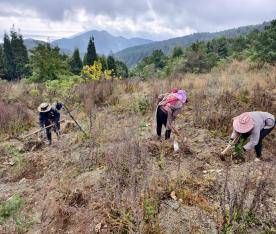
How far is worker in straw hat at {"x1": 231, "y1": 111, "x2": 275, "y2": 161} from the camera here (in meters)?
4.50

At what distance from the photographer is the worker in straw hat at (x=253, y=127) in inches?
177

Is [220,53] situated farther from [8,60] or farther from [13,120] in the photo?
[13,120]

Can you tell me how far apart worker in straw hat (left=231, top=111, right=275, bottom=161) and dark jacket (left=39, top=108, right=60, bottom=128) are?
12.8ft

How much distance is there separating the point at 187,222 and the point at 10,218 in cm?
215

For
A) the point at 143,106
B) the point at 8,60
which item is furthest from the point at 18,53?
the point at 143,106

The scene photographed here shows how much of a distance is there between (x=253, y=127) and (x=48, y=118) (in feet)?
14.2

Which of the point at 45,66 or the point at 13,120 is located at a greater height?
the point at 45,66

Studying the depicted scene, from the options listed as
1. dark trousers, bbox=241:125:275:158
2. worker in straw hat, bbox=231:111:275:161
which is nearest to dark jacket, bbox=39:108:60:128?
worker in straw hat, bbox=231:111:275:161

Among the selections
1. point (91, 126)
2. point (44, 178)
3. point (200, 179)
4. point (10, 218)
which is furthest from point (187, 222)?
point (91, 126)

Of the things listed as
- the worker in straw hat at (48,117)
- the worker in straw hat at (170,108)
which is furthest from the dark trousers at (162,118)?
the worker in straw hat at (48,117)

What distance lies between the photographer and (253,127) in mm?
4520

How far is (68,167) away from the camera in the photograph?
16.7 feet

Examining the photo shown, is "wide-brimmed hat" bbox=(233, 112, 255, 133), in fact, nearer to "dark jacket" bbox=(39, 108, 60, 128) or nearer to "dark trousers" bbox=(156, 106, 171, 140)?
"dark trousers" bbox=(156, 106, 171, 140)

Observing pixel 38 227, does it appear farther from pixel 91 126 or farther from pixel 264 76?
pixel 264 76
